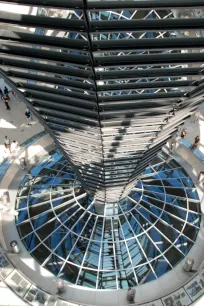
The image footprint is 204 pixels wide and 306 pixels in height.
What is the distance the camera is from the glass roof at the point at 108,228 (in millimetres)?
13023

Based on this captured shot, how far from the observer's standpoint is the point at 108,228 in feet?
45.9

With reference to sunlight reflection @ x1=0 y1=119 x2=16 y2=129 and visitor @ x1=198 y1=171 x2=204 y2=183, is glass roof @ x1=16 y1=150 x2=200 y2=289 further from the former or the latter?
sunlight reflection @ x1=0 y1=119 x2=16 y2=129

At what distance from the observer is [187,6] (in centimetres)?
480

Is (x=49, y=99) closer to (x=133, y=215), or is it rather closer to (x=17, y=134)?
(x=133, y=215)

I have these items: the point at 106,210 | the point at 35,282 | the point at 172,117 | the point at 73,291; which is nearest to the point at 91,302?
the point at 73,291

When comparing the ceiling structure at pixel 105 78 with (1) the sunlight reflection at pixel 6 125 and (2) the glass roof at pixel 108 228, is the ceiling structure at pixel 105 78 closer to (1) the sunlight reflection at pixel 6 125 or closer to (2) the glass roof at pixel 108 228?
(2) the glass roof at pixel 108 228

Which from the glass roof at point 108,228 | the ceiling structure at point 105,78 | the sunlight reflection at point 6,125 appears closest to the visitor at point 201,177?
the glass roof at point 108,228

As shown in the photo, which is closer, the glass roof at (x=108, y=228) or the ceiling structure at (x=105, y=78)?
the ceiling structure at (x=105, y=78)

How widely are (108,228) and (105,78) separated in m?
8.68

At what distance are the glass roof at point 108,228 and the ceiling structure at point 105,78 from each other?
2418 millimetres

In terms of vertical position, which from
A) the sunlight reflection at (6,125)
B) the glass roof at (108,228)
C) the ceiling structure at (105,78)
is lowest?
the glass roof at (108,228)

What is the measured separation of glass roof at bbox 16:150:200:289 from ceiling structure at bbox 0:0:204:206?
7.93 feet

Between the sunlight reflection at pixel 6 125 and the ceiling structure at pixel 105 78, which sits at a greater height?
the sunlight reflection at pixel 6 125

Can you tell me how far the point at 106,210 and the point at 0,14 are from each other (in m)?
10.1
